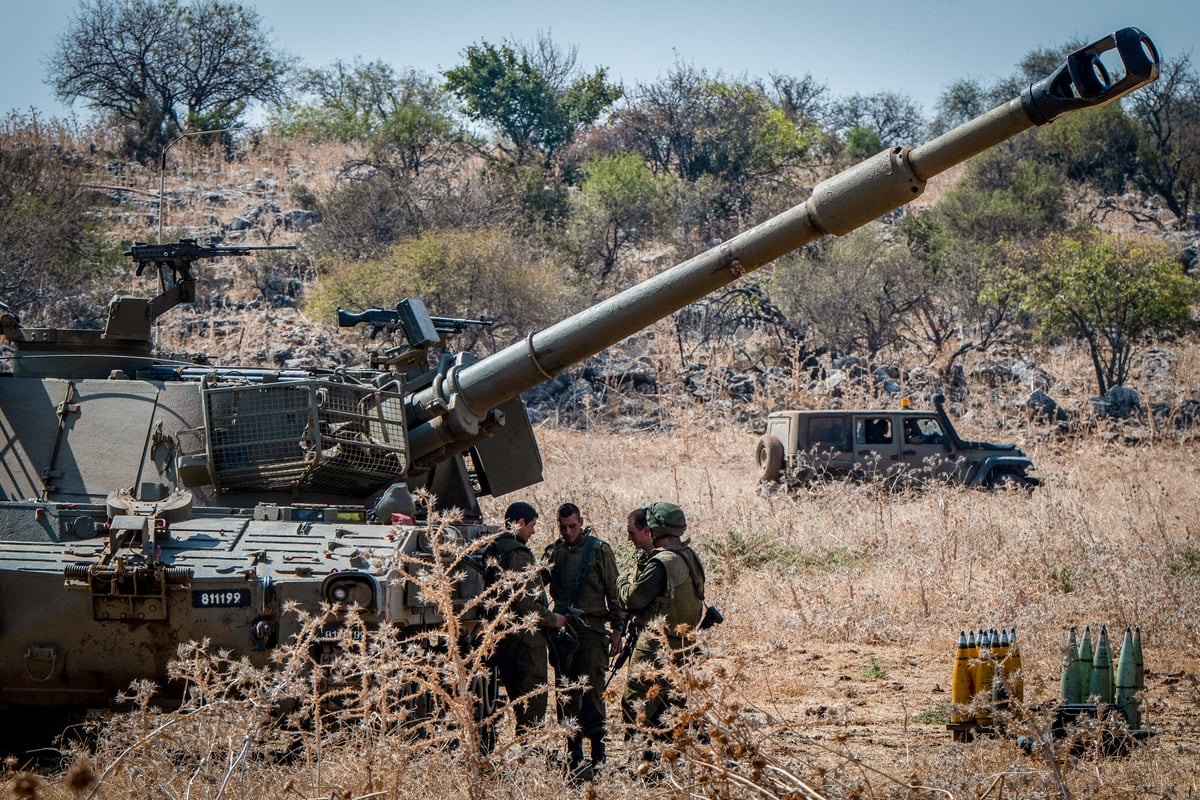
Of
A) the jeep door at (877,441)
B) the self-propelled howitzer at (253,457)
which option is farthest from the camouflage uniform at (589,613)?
the jeep door at (877,441)

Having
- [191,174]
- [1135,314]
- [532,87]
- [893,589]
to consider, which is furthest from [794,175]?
[893,589]

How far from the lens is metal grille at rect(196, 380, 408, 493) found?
300 inches

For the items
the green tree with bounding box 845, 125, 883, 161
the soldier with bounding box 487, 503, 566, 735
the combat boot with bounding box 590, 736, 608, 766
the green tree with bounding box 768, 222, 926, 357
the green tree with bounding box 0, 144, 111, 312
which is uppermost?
the green tree with bounding box 845, 125, 883, 161

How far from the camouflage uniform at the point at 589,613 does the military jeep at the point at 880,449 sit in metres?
9.31

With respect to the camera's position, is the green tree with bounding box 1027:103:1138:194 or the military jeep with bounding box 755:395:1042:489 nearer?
the military jeep with bounding box 755:395:1042:489

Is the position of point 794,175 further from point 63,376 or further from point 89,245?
point 63,376

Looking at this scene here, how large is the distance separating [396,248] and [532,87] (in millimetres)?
10488

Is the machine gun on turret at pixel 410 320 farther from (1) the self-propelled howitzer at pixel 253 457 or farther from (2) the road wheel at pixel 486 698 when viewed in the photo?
(2) the road wheel at pixel 486 698

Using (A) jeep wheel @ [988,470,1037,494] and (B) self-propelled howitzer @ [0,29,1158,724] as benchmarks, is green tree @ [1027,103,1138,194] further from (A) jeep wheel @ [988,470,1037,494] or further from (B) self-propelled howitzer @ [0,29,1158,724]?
(B) self-propelled howitzer @ [0,29,1158,724]

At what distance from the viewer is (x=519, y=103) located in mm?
34062

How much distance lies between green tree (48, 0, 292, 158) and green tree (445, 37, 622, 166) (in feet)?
18.3

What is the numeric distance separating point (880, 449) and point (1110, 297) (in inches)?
351

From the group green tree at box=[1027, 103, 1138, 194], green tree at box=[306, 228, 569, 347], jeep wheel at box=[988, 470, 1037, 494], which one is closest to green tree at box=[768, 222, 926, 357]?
green tree at box=[306, 228, 569, 347]

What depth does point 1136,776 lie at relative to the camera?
229 inches
